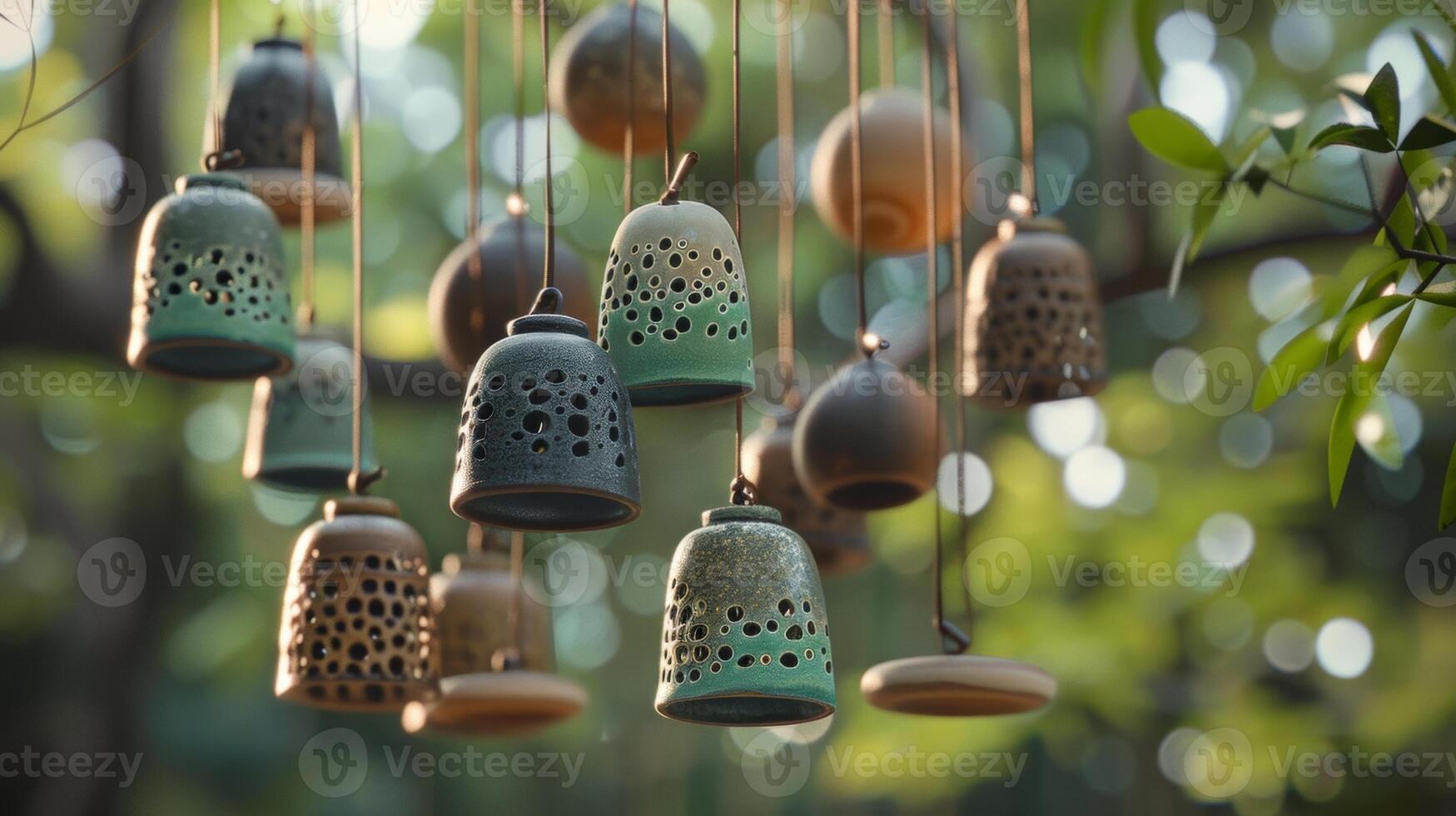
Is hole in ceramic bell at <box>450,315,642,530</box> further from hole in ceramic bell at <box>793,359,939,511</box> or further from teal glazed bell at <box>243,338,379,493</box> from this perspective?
teal glazed bell at <box>243,338,379,493</box>

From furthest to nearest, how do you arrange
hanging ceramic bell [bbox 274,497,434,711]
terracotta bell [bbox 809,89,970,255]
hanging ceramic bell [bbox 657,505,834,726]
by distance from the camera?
terracotta bell [bbox 809,89,970,255] < hanging ceramic bell [bbox 274,497,434,711] < hanging ceramic bell [bbox 657,505,834,726]

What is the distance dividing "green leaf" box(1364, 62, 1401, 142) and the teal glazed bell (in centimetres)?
184

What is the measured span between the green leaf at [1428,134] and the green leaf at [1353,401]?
0.53 feet

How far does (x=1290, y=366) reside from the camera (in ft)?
6.24

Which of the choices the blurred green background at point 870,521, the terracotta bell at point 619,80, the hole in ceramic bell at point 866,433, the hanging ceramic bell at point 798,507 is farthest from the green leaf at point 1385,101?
the blurred green background at point 870,521

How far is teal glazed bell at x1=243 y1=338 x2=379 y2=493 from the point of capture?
3.22m

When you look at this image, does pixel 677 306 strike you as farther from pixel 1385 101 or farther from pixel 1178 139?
pixel 1385 101

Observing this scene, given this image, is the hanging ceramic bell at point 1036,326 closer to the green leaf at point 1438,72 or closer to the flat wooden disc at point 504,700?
the flat wooden disc at point 504,700

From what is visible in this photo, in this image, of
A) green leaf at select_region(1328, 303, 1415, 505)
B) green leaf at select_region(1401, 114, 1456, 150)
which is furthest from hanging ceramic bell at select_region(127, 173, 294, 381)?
green leaf at select_region(1401, 114, 1456, 150)

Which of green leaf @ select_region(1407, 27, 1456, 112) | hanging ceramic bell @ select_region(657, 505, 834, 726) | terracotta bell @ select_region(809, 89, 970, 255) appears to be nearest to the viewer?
green leaf @ select_region(1407, 27, 1456, 112)

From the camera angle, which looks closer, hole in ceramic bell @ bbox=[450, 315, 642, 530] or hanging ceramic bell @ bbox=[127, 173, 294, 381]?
hole in ceramic bell @ bbox=[450, 315, 642, 530]

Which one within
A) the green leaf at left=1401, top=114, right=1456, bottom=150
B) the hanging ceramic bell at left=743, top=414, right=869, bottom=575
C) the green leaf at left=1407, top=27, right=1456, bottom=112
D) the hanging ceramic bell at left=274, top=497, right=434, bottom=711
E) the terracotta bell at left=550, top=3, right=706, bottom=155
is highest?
the terracotta bell at left=550, top=3, right=706, bottom=155

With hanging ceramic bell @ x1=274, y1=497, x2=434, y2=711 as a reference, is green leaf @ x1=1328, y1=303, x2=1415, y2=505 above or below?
above

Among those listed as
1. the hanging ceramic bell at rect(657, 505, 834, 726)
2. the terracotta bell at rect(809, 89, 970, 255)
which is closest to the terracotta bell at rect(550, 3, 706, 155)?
the terracotta bell at rect(809, 89, 970, 255)
